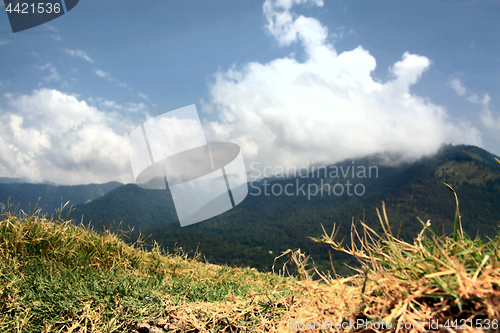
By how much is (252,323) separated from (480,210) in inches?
8030

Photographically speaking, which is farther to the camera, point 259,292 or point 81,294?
point 81,294

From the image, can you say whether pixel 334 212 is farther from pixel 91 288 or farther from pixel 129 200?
pixel 91 288

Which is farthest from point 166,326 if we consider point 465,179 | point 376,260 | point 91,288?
point 465,179

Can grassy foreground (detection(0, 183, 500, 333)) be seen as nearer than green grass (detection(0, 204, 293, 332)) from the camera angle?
Yes

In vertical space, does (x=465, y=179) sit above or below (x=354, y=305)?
below

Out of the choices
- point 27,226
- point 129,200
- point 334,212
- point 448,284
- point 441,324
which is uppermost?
point 448,284

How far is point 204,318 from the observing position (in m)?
2.10

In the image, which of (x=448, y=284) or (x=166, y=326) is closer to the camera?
(x=448, y=284)

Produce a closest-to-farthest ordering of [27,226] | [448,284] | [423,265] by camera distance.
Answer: [448,284] < [423,265] < [27,226]

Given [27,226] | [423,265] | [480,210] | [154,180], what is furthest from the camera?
[480,210]

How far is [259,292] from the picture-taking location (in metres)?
2.25

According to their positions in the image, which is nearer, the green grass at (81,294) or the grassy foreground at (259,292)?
the grassy foreground at (259,292)

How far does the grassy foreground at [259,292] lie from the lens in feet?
3.90

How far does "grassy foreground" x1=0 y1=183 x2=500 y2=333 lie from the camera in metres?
1.19
